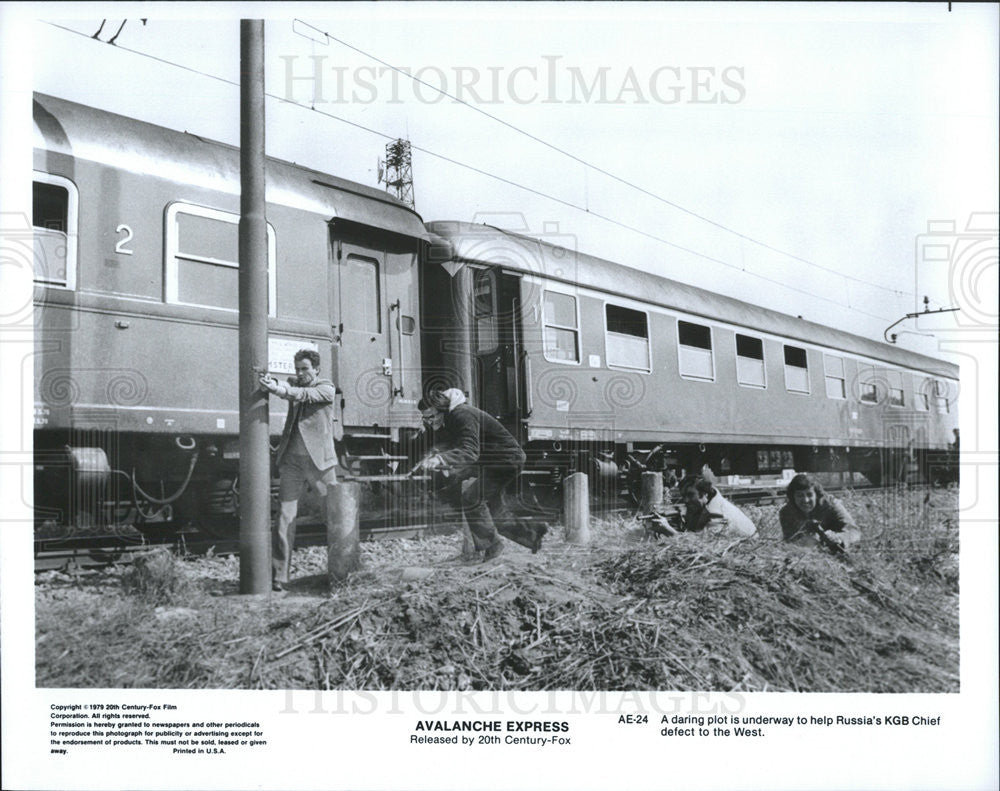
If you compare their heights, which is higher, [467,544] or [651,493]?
[651,493]

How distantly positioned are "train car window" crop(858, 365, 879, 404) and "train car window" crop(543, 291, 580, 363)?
2.59 meters

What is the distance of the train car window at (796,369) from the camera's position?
720 centimetres

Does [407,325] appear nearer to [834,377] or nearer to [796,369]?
[796,369]

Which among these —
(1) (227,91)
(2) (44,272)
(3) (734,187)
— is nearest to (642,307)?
(3) (734,187)

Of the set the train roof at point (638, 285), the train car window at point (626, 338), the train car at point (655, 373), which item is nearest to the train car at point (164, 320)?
the train car at point (655, 373)

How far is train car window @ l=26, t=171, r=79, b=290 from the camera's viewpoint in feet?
12.8

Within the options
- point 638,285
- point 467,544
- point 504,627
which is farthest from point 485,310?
point 504,627

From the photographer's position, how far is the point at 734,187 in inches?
176

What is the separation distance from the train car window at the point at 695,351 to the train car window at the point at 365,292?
8.26 feet

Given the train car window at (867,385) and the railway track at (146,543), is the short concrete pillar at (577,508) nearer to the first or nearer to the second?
the railway track at (146,543)

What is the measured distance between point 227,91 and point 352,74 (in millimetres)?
698

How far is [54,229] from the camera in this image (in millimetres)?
3930

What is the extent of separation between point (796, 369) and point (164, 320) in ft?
17.6

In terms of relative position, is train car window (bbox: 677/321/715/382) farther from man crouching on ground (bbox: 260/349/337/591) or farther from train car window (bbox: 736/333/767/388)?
man crouching on ground (bbox: 260/349/337/591)
